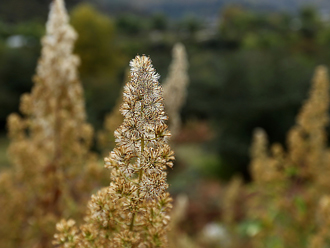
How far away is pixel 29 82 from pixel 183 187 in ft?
44.8

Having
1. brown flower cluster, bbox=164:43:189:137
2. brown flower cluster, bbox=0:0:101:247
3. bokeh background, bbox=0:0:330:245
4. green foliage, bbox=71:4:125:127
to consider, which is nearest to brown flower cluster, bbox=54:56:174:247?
brown flower cluster, bbox=0:0:101:247

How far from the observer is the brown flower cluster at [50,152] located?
275 centimetres

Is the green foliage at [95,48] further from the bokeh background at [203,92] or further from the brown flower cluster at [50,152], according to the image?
the brown flower cluster at [50,152]

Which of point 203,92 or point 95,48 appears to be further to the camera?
point 95,48

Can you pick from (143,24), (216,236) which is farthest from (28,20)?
(216,236)

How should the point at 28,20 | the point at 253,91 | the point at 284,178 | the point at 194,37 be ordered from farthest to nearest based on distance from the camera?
the point at 194,37 → the point at 28,20 → the point at 253,91 → the point at 284,178

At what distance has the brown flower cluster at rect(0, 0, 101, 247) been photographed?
275cm

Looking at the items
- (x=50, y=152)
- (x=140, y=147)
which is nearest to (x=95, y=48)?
(x=50, y=152)

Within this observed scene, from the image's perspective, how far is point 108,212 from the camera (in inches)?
51.2

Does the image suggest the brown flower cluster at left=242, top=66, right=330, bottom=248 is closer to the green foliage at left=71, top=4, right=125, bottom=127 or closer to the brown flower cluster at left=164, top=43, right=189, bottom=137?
the brown flower cluster at left=164, top=43, right=189, bottom=137

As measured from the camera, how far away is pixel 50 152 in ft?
9.97

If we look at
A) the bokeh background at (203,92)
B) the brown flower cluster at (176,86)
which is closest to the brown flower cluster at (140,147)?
the brown flower cluster at (176,86)

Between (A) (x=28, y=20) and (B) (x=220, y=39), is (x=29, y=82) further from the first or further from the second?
(B) (x=220, y=39)

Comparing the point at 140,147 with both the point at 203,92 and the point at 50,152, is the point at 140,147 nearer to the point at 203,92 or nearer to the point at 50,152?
the point at 50,152
